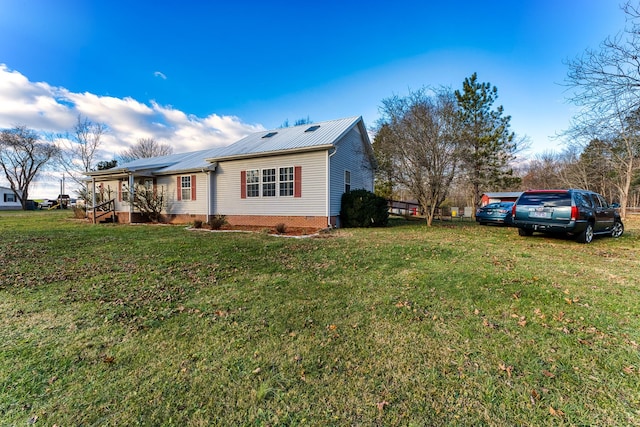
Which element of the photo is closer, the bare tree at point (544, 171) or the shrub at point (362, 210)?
the shrub at point (362, 210)

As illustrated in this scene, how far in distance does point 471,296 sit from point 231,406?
3.37m

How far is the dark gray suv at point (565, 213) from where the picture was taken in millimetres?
7730

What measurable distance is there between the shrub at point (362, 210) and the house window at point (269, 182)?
3.48 m

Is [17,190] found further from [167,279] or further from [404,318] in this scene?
[404,318]

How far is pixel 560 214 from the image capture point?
7.84 metres

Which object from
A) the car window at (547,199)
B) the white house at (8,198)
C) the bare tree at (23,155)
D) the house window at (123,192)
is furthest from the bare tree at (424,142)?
the white house at (8,198)

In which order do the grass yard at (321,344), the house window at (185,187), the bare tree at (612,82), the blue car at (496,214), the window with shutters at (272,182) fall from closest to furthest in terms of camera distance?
the grass yard at (321,344) → the bare tree at (612,82) → the window with shutters at (272,182) → the blue car at (496,214) → the house window at (185,187)

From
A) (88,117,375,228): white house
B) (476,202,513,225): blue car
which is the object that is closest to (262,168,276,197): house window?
(88,117,375,228): white house

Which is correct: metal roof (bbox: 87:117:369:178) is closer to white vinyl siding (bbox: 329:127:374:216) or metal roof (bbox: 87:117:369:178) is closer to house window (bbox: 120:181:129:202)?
white vinyl siding (bbox: 329:127:374:216)

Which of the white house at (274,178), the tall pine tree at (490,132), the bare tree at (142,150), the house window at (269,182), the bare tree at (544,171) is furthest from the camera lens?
the bare tree at (142,150)

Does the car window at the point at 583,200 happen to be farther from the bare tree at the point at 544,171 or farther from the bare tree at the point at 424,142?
the bare tree at the point at 544,171

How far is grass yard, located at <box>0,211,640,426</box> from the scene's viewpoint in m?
1.88

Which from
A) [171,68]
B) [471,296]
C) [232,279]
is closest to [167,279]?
[232,279]

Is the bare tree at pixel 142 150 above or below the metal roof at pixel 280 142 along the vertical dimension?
above
